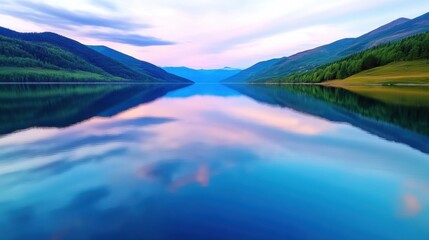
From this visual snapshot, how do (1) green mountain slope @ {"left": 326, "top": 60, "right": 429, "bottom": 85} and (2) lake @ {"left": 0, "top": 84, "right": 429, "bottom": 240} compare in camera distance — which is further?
(1) green mountain slope @ {"left": 326, "top": 60, "right": 429, "bottom": 85}

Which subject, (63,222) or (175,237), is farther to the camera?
(63,222)

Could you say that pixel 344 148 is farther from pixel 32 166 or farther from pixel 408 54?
pixel 408 54

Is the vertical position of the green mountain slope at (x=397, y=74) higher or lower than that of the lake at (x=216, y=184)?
higher

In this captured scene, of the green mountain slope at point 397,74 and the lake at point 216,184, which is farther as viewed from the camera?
the green mountain slope at point 397,74

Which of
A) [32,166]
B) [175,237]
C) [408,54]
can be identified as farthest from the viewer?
[408,54]

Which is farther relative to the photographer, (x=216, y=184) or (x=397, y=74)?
→ (x=397, y=74)

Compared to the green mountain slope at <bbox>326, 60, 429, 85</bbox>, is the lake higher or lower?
lower

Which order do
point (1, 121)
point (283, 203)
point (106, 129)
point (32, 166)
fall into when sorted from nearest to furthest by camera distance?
1. point (283, 203)
2. point (32, 166)
3. point (106, 129)
4. point (1, 121)

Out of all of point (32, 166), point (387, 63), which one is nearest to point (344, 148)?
point (32, 166)

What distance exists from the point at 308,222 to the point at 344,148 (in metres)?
15.1

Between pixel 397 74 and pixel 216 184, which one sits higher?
pixel 397 74

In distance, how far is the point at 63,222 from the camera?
11523 millimetres

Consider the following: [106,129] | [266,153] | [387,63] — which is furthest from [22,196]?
[387,63]

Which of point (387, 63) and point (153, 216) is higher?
point (387, 63)
